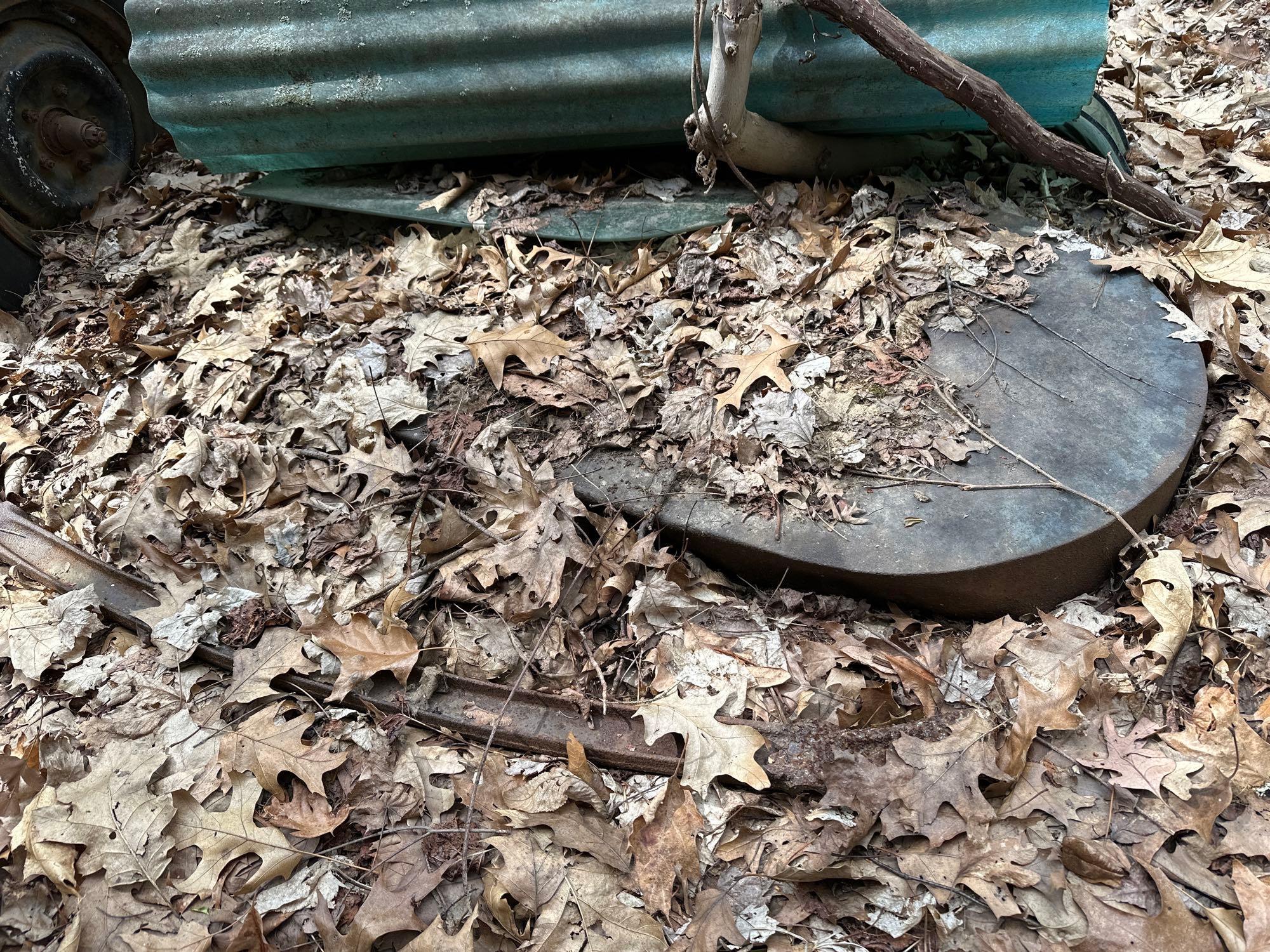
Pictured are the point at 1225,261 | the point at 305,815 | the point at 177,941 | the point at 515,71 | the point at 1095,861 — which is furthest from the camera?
the point at 515,71

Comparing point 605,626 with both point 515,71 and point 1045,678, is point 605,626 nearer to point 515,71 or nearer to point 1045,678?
point 1045,678

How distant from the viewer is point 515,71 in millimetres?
3568

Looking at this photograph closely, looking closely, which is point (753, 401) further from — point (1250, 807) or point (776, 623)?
point (1250, 807)

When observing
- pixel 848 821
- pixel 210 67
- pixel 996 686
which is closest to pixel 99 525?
pixel 210 67

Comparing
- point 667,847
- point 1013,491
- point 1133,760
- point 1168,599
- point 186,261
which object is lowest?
point 667,847

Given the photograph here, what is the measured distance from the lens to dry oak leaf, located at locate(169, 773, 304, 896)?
213cm

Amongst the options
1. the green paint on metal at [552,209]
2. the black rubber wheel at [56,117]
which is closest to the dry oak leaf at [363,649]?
the green paint on metal at [552,209]

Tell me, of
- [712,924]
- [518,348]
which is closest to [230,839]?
[712,924]

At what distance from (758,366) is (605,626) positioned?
1.09 m

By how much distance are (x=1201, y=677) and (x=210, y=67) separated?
4.81m

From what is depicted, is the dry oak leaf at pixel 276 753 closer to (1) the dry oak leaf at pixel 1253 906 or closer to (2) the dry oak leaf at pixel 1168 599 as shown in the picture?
(1) the dry oak leaf at pixel 1253 906

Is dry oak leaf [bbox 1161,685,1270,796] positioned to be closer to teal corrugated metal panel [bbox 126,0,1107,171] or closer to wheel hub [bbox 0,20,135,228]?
teal corrugated metal panel [bbox 126,0,1107,171]

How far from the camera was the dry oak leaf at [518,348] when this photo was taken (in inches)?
121

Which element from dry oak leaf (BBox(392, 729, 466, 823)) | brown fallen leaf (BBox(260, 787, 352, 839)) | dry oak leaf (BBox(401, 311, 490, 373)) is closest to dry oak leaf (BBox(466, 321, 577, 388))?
dry oak leaf (BBox(401, 311, 490, 373))
